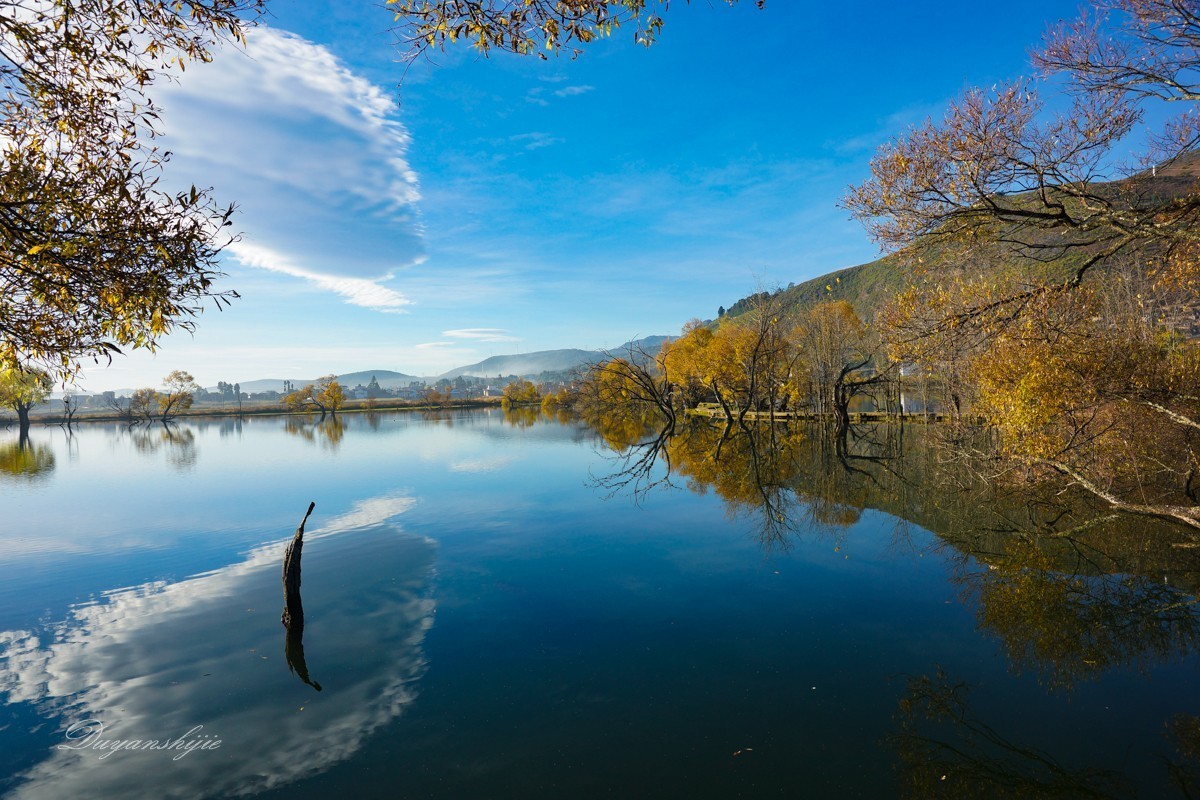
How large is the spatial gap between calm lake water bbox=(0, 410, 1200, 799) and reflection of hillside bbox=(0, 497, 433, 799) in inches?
1.8

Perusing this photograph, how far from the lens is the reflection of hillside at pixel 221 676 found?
573cm

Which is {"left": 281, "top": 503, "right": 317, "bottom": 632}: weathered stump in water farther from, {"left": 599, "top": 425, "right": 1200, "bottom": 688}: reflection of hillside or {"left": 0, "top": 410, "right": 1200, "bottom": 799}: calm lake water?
{"left": 599, "top": 425, "right": 1200, "bottom": 688}: reflection of hillside

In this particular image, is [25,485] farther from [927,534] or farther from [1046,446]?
[1046,446]

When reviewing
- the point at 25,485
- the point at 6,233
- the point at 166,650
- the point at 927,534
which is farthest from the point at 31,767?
the point at 25,485

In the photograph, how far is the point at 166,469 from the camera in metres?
32.5

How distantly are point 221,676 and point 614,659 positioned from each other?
5618 millimetres

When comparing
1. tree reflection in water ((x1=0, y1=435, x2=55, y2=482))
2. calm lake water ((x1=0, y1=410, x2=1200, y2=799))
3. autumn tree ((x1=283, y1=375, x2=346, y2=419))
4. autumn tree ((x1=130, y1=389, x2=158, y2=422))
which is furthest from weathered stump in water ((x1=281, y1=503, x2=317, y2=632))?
autumn tree ((x1=130, y1=389, x2=158, y2=422))

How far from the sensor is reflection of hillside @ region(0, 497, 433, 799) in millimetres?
5727

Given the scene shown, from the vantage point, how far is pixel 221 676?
7613mm

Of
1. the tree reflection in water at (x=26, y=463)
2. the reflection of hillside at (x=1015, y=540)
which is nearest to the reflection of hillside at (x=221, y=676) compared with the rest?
the reflection of hillside at (x=1015, y=540)

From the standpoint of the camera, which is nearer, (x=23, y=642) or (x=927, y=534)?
→ (x=23, y=642)

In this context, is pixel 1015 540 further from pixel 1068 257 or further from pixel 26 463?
pixel 26 463

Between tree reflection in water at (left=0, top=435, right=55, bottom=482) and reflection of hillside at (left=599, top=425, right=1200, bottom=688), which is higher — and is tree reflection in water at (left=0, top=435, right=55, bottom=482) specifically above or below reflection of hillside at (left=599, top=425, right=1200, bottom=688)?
above

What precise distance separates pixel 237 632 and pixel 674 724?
7.69 m
